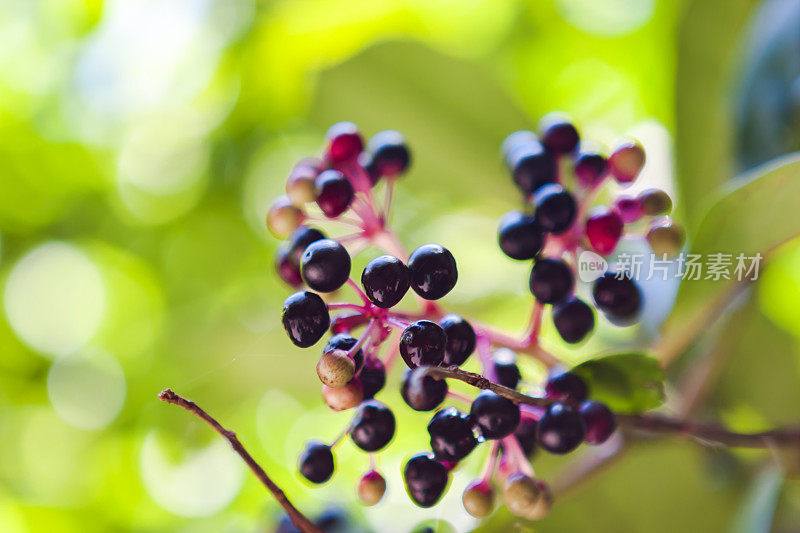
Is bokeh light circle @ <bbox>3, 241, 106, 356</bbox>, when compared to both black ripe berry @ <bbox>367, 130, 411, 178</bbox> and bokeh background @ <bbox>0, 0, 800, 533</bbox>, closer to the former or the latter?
bokeh background @ <bbox>0, 0, 800, 533</bbox>

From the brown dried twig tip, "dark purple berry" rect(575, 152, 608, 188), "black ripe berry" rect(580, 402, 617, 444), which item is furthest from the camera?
"dark purple berry" rect(575, 152, 608, 188)

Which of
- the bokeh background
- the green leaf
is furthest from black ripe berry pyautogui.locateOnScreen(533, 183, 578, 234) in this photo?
the bokeh background

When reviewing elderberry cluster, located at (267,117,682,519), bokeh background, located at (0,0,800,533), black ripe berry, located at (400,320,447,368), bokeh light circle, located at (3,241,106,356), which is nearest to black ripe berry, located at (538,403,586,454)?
elderberry cluster, located at (267,117,682,519)

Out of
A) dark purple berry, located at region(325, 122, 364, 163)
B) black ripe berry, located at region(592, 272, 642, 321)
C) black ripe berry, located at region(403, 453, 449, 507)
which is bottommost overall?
black ripe berry, located at region(403, 453, 449, 507)

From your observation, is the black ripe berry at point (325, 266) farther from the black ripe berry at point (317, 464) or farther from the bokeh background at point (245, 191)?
the bokeh background at point (245, 191)

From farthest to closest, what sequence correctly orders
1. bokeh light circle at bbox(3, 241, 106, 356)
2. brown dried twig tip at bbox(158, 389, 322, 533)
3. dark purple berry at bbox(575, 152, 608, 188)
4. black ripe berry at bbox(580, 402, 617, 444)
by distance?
bokeh light circle at bbox(3, 241, 106, 356)
dark purple berry at bbox(575, 152, 608, 188)
black ripe berry at bbox(580, 402, 617, 444)
brown dried twig tip at bbox(158, 389, 322, 533)

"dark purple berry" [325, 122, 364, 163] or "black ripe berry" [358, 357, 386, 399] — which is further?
"dark purple berry" [325, 122, 364, 163]

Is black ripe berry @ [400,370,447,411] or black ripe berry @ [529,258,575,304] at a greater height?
black ripe berry @ [529,258,575,304]
